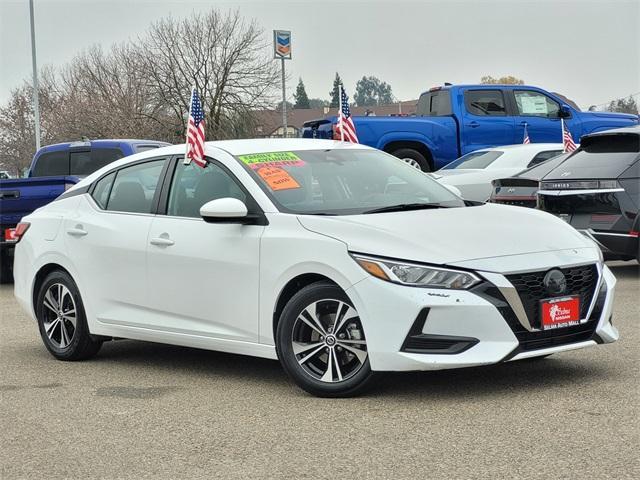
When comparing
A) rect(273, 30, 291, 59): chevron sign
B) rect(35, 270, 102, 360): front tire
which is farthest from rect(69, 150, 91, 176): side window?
rect(273, 30, 291, 59): chevron sign

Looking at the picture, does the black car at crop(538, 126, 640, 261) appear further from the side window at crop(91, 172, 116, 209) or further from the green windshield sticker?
the side window at crop(91, 172, 116, 209)

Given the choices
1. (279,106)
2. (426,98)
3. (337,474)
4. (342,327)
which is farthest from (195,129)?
(279,106)

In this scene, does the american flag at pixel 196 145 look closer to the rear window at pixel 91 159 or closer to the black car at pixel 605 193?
the black car at pixel 605 193

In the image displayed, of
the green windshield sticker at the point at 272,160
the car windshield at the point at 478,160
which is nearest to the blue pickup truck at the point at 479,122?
the car windshield at the point at 478,160

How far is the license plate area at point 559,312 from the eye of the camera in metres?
5.91

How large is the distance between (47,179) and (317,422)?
8564 mm

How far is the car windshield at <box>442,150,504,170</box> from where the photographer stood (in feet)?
54.6

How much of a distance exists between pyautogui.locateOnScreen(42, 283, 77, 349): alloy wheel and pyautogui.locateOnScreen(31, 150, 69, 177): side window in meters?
8.23

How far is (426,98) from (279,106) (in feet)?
120

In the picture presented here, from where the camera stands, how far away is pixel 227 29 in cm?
5594

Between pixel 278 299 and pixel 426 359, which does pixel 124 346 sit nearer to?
pixel 278 299

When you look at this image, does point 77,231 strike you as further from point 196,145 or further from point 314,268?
point 314,268

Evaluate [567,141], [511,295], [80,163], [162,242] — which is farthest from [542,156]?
[511,295]

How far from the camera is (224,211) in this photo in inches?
255
